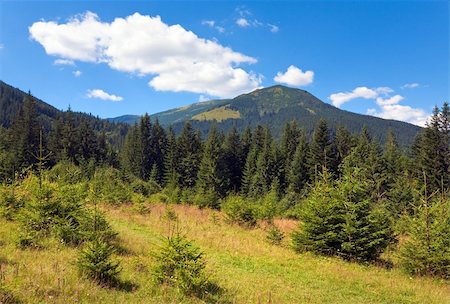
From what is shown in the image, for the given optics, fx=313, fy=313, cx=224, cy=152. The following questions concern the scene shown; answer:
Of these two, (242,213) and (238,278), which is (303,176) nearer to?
(242,213)

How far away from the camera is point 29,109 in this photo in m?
52.5

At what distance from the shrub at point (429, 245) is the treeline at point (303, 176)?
0.11 ft

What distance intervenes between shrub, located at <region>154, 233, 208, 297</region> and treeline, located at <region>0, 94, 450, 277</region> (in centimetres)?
617

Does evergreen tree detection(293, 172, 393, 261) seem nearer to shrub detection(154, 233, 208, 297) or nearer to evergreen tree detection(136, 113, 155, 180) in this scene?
shrub detection(154, 233, 208, 297)

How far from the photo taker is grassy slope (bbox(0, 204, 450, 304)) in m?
6.63

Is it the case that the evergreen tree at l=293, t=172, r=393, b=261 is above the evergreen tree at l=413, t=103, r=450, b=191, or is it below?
below

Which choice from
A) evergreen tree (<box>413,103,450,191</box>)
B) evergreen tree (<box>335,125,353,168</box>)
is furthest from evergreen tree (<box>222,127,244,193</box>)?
evergreen tree (<box>413,103,450,191</box>)

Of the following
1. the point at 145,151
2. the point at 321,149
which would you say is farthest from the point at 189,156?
the point at 321,149

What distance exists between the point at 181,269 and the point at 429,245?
9.15 metres

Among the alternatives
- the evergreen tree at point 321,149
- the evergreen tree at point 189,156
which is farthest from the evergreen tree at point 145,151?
the evergreen tree at point 321,149

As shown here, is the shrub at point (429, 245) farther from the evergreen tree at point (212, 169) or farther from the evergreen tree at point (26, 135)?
the evergreen tree at point (26, 135)

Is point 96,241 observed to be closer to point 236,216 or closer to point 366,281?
point 366,281

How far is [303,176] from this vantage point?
168 feet

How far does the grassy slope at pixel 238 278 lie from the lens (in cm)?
663
